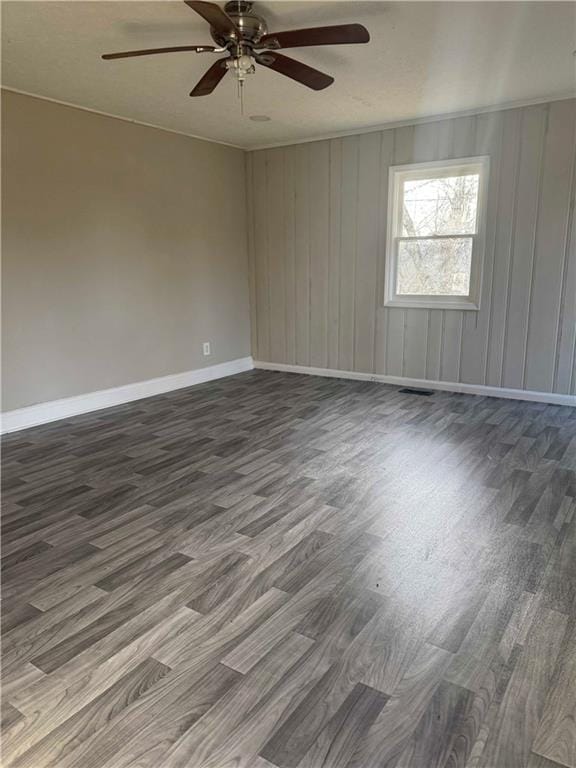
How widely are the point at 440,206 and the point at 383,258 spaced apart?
0.73m

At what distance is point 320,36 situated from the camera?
7.84ft

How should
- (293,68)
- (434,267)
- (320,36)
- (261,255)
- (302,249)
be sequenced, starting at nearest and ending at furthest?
(320,36) < (293,68) < (434,267) < (302,249) < (261,255)

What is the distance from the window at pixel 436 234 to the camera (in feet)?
15.3

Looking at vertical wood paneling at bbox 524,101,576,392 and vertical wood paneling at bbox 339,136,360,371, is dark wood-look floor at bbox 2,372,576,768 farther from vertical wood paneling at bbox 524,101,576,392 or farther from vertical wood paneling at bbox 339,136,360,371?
vertical wood paneling at bbox 339,136,360,371

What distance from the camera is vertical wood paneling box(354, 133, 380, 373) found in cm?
511

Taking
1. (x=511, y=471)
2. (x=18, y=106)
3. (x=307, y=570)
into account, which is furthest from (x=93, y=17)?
(x=511, y=471)

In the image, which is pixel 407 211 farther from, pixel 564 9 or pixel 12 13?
pixel 12 13

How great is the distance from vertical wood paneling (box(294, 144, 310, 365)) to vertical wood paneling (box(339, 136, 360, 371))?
0.44 meters

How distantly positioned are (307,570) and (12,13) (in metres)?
3.15

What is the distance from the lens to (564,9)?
261 cm

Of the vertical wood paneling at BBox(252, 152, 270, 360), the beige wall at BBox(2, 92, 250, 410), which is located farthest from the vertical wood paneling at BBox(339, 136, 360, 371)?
the beige wall at BBox(2, 92, 250, 410)

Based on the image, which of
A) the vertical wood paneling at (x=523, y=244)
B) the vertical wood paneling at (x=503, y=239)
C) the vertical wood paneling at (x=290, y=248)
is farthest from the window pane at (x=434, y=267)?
the vertical wood paneling at (x=290, y=248)

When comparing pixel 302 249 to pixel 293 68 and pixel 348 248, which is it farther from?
pixel 293 68

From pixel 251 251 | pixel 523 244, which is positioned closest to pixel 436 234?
pixel 523 244
